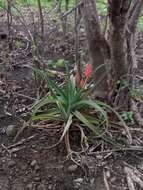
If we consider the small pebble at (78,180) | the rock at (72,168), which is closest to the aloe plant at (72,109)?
the rock at (72,168)

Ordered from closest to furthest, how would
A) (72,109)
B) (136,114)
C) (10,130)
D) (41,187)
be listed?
(41,187) → (72,109) → (10,130) → (136,114)

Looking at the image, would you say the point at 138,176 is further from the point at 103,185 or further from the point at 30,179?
the point at 30,179

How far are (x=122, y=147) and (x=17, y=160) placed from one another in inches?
31.2

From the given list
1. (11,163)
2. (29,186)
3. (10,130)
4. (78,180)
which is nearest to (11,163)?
(11,163)

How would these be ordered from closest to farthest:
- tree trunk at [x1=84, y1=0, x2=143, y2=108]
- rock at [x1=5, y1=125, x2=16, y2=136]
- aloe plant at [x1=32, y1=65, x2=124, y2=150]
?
aloe plant at [x1=32, y1=65, x2=124, y2=150] → tree trunk at [x1=84, y1=0, x2=143, y2=108] → rock at [x1=5, y1=125, x2=16, y2=136]

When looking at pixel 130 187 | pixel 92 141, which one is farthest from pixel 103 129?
pixel 130 187

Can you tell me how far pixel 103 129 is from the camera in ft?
11.0

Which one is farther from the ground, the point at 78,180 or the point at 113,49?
the point at 113,49

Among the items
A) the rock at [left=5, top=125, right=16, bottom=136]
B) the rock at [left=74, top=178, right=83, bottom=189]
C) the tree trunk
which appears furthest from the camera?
the rock at [left=5, top=125, right=16, bottom=136]

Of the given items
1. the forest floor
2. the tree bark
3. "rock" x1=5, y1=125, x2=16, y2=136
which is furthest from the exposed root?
"rock" x1=5, y1=125, x2=16, y2=136

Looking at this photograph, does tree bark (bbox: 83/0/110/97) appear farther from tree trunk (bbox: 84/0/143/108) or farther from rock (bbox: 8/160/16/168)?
rock (bbox: 8/160/16/168)

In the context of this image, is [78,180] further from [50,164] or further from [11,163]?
[11,163]

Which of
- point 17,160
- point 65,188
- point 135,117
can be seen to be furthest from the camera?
point 135,117

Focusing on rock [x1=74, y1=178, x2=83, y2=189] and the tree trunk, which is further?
the tree trunk
